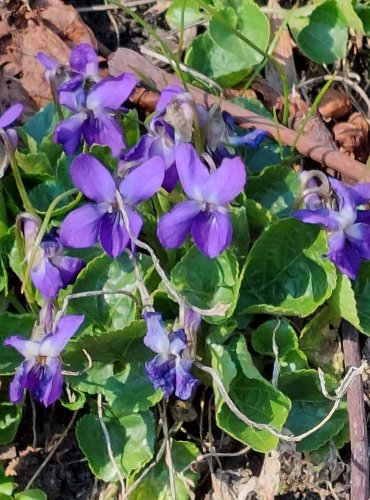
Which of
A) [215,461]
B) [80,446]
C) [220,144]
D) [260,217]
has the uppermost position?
A: [220,144]

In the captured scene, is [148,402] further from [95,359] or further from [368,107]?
[368,107]

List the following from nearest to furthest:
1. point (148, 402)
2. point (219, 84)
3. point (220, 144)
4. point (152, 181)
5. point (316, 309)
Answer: point (152, 181) → point (220, 144) → point (148, 402) → point (316, 309) → point (219, 84)

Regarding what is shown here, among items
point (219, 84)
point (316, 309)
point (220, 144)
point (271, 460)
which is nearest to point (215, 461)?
point (271, 460)

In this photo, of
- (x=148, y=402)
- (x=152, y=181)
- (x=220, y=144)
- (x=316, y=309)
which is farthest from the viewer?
(x=316, y=309)

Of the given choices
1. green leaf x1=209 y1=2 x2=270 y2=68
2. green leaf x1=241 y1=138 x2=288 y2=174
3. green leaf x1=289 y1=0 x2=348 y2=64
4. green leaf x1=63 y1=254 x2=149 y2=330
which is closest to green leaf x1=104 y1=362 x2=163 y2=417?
green leaf x1=63 y1=254 x2=149 y2=330

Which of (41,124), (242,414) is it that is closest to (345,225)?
(242,414)

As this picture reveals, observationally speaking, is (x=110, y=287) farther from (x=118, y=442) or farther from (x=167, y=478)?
(x=167, y=478)

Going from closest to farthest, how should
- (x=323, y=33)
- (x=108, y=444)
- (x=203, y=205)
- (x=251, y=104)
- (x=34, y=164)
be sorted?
1. (x=203, y=205)
2. (x=108, y=444)
3. (x=34, y=164)
4. (x=251, y=104)
5. (x=323, y=33)
